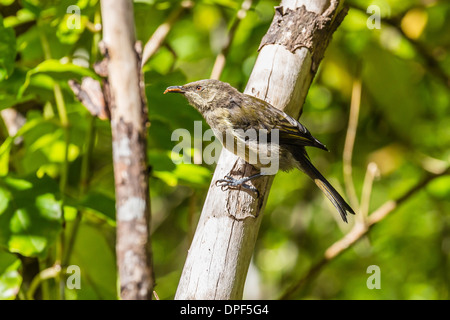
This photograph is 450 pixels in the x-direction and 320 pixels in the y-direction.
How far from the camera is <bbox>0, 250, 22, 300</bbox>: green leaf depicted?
2406 mm

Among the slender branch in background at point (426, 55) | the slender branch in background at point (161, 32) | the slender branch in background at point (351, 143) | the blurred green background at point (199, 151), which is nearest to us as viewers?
the blurred green background at point (199, 151)

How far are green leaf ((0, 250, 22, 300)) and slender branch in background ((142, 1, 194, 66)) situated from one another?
4.64ft

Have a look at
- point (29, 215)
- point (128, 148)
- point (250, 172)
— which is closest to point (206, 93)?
point (250, 172)

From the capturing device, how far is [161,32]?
3412 mm

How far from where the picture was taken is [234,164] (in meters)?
2.48

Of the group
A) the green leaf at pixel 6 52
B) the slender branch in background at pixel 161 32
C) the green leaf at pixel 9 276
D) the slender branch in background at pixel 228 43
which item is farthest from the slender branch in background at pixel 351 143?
the green leaf at pixel 6 52

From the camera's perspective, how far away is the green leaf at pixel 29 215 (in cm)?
241

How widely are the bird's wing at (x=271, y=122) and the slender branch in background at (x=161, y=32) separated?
82 cm

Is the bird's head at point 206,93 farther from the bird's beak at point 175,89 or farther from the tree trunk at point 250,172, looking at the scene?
the tree trunk at point 250,172

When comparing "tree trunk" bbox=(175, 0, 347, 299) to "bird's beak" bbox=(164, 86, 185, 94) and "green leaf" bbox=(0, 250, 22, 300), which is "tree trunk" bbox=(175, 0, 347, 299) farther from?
"green leaf" bbox=(0, 250, 22, 300)

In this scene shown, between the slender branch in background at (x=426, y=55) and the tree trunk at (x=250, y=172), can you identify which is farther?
the slender branch in background at (x=426, y=55)
